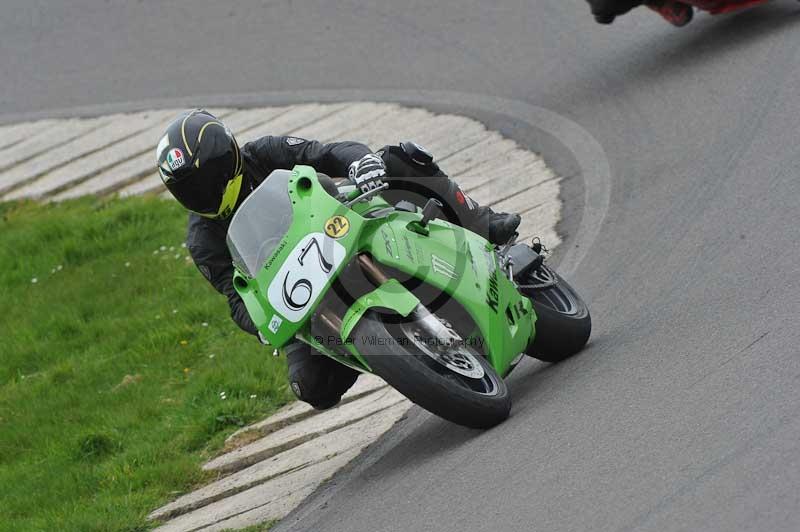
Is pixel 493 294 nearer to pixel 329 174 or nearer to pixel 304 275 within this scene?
pixel 304 275

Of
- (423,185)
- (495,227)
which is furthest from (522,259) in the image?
(423,185)

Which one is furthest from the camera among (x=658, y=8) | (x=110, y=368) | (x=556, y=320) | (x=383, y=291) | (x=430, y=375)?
(x=658, y=8)

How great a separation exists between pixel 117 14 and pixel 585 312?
33.2ft

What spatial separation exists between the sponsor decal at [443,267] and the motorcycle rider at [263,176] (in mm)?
454

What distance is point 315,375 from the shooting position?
6102mm

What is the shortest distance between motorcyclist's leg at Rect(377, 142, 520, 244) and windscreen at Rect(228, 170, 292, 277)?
2.19ft

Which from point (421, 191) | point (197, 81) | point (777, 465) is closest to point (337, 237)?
point (421, 191)

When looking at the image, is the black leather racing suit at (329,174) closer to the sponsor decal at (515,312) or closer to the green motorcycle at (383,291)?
the green motorcycle at (383,291)

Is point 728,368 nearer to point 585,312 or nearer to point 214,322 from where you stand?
point 585,312

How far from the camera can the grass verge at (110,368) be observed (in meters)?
6.98

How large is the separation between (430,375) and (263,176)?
6.03 feet

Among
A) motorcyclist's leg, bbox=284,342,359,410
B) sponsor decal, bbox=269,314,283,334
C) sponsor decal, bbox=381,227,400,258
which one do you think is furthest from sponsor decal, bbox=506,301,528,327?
sponsor decal, bbox=269,314,283,334

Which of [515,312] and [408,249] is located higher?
[408,249]

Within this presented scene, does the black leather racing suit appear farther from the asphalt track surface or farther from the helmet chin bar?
the asphalt track surface
